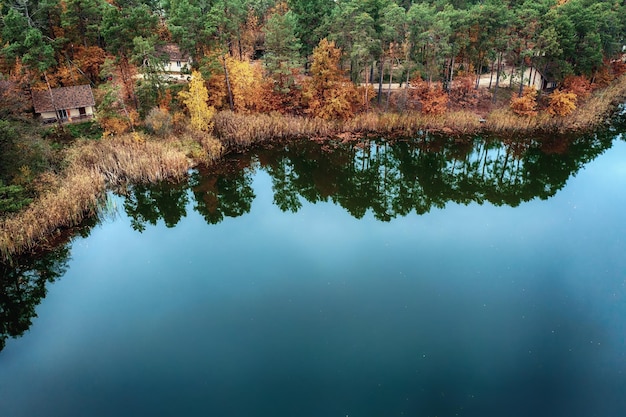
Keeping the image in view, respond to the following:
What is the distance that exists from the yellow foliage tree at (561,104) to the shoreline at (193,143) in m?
0.69

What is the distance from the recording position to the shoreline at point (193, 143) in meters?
27.0

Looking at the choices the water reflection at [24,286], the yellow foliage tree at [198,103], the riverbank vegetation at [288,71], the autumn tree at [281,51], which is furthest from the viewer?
the autumn tree at [281,51]

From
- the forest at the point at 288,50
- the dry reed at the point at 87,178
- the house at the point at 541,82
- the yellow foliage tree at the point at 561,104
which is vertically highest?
the forest at the point at 288,50

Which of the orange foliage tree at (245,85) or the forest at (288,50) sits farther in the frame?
the orange foliage tree at (245,85)

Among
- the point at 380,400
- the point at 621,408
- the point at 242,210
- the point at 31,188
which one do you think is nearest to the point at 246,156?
the point at 242,210

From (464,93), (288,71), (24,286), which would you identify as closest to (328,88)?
(288,71)

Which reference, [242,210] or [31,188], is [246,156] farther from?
[31,188]

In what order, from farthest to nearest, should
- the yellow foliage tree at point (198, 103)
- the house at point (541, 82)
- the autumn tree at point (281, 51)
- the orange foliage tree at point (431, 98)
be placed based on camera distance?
the house at point (541, 82)
the orange foliage tree at point (431, 98)
the autumn tree at point (281, 51)
the yellow foliage tree at point (198, 103)

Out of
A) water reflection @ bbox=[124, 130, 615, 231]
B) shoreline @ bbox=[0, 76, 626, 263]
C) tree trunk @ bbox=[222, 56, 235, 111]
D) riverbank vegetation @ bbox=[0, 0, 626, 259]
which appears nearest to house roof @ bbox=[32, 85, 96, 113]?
riverbank vegetation @ bbox=[0, 0, 626, 259]

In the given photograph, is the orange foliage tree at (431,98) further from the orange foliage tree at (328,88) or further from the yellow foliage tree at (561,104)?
the yellow foliage tree at (561,104)

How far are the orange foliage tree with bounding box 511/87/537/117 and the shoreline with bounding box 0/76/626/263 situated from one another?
582 mm

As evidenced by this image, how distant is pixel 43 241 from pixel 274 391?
17944mm

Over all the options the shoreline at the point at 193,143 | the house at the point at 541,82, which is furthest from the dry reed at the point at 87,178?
the house at the point at 541,82

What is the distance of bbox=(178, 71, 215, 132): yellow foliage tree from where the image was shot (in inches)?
1496
